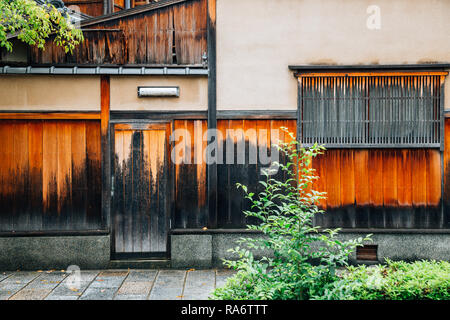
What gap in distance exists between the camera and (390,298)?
3.87 m

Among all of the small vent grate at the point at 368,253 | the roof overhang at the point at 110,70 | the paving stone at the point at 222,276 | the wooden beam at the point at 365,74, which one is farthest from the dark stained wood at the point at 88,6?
the small vent grate at the point at 368,253

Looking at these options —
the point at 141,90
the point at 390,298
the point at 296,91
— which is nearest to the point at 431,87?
the point at 296,91

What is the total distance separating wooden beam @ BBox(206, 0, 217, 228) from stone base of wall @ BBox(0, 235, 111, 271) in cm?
237

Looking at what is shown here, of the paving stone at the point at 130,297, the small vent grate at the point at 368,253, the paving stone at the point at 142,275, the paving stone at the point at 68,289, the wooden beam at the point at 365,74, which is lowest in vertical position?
the paving stone at the point at 130,297

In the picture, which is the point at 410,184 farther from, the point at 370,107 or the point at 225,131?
the point at 225,131

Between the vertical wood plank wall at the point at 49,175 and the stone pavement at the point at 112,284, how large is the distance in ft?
3.44

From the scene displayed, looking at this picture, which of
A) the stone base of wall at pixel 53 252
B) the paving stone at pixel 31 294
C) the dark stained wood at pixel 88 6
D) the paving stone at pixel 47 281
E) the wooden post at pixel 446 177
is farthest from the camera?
the dark stained wood at pixel 88 6

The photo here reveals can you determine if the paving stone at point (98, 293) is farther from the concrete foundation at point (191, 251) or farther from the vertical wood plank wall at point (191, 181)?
the vertical wood plank wall at point (191, 181)

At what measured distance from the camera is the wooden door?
7.84 m

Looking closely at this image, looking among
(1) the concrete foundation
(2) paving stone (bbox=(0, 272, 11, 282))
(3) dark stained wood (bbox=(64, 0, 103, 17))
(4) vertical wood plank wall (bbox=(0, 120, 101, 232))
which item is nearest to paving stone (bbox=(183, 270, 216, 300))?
(1) the concrete foundation

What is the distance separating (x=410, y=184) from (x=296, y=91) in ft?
10.7

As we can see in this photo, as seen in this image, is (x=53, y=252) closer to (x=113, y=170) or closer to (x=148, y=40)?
(x=113, y=170)

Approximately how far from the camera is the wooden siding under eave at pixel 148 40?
782 centimetres

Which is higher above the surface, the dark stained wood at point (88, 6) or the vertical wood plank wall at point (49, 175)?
the dark stained wood at point (88, 6)
